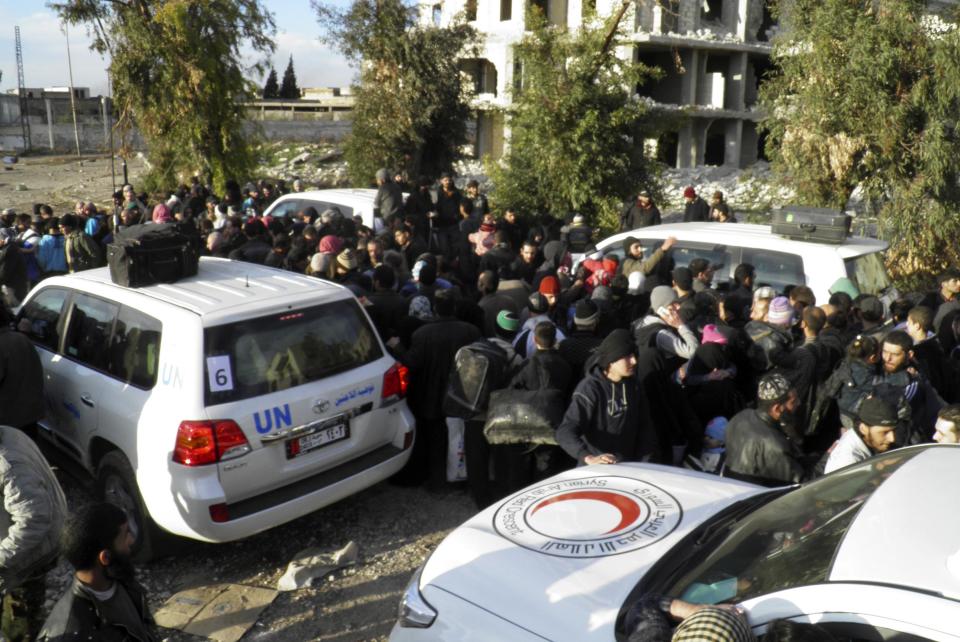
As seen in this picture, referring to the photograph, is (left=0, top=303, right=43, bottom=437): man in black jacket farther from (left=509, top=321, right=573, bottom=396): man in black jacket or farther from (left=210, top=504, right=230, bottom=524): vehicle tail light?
(left=509, top=321, right=573, bottom=396): man in black jacket

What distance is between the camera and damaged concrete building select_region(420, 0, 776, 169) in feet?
110

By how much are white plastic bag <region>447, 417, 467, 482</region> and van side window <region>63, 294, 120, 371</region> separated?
245cm

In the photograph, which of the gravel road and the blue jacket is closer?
the gravel road

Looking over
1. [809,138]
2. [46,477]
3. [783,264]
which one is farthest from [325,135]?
[46,477]

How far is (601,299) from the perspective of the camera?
743 centimetres

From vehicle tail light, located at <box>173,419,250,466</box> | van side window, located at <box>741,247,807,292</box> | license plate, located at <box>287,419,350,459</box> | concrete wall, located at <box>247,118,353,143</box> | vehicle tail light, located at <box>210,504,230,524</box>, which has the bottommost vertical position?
vehicle tail light, located at <box>210,504,230,524</box>

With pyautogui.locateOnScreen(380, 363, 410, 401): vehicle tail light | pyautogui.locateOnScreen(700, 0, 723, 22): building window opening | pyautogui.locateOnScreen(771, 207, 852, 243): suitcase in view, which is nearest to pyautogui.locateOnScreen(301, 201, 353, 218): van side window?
pyautogui.locateOnScreen(771, 207, 852, 243): suitcase

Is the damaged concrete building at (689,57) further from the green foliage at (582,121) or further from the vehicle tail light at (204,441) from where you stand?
the vehicle tail light at (204,441)

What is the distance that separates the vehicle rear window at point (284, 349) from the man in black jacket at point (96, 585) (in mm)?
1643

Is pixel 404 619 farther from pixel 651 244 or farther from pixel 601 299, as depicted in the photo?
pixel 651 244

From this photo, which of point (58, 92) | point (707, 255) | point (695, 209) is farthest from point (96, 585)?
point (58, 92)

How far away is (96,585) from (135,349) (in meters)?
2.34

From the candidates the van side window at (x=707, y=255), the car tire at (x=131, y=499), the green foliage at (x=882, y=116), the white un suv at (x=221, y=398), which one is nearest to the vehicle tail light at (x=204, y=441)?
the white un suv at (x=221, y=398)

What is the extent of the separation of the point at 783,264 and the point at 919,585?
602cm
